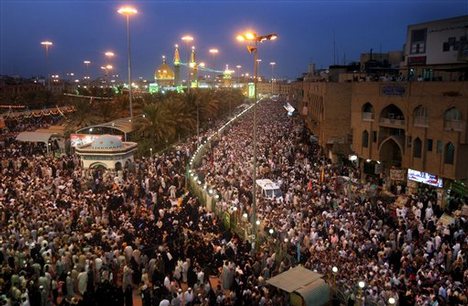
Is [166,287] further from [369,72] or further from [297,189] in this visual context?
[369,72]

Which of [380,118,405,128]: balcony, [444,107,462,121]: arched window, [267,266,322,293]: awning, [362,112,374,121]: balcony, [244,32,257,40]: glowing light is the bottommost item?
[267,266,322,293]: awning

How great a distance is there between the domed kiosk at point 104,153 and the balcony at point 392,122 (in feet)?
46.8

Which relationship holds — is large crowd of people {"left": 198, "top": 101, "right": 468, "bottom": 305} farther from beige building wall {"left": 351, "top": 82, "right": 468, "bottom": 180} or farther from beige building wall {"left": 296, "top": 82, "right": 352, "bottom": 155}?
beige building wall {"left": 296, "top": 82, "right": 352, "bottom": 155}

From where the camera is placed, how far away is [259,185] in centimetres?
2181

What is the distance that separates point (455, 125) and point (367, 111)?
24.1 ft

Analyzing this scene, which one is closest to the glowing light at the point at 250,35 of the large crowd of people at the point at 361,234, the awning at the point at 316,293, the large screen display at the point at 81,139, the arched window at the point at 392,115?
the large crowd of people at the point at 361,234

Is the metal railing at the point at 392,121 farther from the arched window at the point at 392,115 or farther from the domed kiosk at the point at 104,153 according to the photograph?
the domed kiosk at the point at 104,153

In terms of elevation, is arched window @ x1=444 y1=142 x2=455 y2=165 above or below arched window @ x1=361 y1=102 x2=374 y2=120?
below

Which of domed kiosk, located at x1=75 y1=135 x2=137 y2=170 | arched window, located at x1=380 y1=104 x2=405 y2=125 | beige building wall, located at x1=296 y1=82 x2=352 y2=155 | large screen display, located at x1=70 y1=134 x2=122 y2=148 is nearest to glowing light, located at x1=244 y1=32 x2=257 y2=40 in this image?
domed kiosk, located at x1=75 y1=135 x2=137 y2=170

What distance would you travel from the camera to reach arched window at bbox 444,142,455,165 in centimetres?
2191

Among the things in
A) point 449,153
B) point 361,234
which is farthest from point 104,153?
point 449,153

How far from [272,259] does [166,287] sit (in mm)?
3245

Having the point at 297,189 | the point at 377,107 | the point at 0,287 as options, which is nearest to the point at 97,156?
the point at 297,189

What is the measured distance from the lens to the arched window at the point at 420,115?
23.7m
